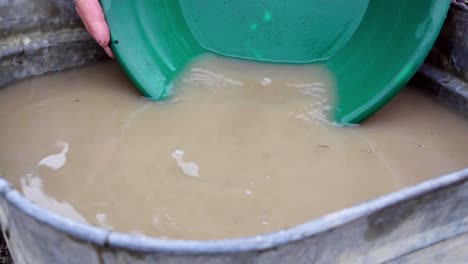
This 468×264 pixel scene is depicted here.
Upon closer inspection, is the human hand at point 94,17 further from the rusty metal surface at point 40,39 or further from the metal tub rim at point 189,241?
the metal tub rim at point 189,241

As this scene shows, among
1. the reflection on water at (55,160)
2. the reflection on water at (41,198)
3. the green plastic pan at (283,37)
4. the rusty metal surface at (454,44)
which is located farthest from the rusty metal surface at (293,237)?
the rusty metal surface at (454,44)

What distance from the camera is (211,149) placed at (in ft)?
4.62

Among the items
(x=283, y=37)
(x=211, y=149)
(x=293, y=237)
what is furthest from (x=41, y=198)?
(x=283, y=37)

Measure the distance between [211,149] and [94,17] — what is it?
0.56m

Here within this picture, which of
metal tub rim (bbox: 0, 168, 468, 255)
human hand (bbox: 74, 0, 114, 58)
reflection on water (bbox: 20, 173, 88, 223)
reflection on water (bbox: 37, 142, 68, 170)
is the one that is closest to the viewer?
metal tub rim (bbox: 0, 168, 468, 255)

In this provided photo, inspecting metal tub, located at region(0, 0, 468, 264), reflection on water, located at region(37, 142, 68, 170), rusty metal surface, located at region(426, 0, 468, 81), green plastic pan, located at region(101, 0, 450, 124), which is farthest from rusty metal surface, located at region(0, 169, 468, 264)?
rusty metal surface, located at region(426, 0, 468, 81)

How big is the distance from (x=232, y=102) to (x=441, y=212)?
86cm

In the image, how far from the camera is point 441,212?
0.87 m

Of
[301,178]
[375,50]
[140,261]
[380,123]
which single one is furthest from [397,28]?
[140,261]

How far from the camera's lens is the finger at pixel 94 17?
59.9 inches

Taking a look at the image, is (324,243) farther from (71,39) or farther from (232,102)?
(71,39)

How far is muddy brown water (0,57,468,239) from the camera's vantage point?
1.21 m

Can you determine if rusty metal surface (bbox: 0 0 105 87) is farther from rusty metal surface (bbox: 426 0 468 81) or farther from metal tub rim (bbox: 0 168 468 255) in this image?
rusty metal surface (bbox: 426 0 468 81)

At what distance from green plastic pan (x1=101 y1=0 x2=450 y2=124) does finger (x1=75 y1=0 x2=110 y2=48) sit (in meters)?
0.03
